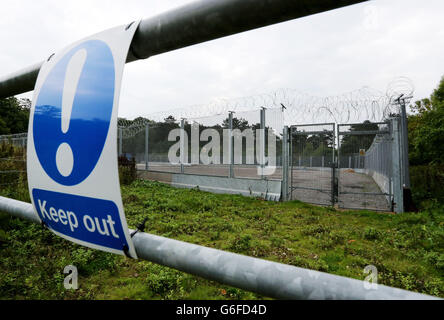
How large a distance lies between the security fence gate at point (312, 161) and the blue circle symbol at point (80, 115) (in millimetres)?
8572

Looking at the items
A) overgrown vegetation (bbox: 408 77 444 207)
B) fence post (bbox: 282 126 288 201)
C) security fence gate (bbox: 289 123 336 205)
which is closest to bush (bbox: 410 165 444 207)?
overgrown vegetation (bbox: 408 77 444 207)

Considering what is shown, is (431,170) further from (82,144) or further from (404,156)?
(82,144)

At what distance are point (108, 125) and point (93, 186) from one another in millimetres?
153

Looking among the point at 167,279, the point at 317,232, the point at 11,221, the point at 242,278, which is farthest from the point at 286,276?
the point at 317,232

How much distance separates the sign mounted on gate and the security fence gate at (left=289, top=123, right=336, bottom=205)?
857cm

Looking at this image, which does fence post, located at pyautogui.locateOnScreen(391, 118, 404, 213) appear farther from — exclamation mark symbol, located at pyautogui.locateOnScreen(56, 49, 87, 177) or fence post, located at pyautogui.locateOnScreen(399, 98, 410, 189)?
exclamation mark symbol, located at pyautogui.locateOnScreen(56, 49, 87, 177)

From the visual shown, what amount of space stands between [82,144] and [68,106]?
0.14 metres

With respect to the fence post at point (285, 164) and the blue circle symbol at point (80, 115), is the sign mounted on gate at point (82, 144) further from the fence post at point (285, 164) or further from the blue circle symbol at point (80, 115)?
the fence post at point (285, 164)

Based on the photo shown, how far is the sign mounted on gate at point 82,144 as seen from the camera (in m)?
0.60

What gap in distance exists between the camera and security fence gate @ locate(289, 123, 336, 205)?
342 inches

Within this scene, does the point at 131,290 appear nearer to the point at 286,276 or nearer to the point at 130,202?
the point at 286,276

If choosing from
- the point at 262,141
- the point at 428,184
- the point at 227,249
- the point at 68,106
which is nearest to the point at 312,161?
the point at 262,141

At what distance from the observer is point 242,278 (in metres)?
0.52

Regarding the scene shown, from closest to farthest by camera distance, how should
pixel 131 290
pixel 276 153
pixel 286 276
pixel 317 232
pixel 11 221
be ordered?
pixel 286 276 → pixel 131 290 → pixel 11 221 → pixel 317 232 → pixel 276 153
